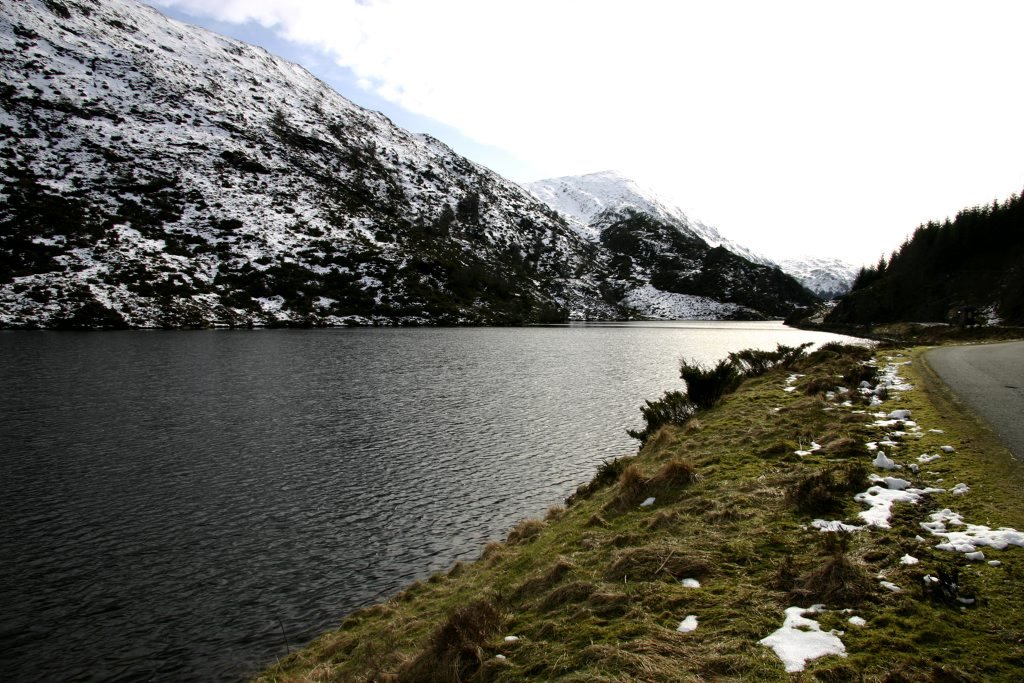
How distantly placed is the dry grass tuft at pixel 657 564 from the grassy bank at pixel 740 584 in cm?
3

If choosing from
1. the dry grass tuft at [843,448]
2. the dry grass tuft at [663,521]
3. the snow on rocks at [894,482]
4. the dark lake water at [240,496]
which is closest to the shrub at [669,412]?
the dark lake water at [240,496]

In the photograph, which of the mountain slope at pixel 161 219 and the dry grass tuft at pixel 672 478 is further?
the mountain slope at pixel 161 219

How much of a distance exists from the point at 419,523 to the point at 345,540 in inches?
90.0

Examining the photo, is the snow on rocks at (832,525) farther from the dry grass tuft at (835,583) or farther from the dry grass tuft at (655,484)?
the dry grass tuft at (655,484)

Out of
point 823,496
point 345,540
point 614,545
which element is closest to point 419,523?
point 345,540

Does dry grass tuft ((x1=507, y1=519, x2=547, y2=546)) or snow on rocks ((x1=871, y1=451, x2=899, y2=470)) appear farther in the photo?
dry grass tuft ((x1=507, y1=519, x2=547, y2=546))

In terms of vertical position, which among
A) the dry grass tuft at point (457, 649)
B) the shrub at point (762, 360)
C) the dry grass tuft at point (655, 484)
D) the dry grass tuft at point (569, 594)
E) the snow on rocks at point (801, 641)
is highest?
the shrub at point (762, 360)

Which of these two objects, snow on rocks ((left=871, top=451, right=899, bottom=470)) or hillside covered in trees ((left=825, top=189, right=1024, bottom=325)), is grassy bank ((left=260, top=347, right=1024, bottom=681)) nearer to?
snow on rocks ((left=871, top=451, right=899, bottom=470))

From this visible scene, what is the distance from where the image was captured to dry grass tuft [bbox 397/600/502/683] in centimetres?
685

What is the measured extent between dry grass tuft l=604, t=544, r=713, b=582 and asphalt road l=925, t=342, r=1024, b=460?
722cm

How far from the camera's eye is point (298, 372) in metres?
47.3

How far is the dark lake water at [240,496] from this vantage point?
35.6 feet

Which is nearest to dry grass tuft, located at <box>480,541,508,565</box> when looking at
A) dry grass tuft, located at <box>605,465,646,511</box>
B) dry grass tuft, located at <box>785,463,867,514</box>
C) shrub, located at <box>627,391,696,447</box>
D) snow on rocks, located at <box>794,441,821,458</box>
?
dry grass tuft, located at <box>605,465,646,511</box>

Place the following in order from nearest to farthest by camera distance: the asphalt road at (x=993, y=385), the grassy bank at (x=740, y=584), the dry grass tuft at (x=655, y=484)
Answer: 1. the grassy bank at (x=740, y=584)
2. the dry grass tuft at (x=655, y=484)
3. the asphalt road at (x=993, y=385)
